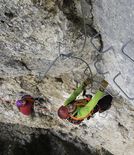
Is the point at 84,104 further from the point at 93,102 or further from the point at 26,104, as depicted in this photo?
the point at 26,104

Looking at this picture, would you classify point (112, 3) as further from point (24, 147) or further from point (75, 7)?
point (24, 147)

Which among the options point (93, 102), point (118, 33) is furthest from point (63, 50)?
point (93, 102)

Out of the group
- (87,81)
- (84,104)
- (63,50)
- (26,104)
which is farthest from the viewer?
(26,104)

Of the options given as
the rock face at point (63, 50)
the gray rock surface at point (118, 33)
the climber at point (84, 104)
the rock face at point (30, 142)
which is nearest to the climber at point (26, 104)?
the rock face at point (63, 50)

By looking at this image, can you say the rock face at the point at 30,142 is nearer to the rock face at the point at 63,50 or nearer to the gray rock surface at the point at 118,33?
the rock face at the point at 63,50

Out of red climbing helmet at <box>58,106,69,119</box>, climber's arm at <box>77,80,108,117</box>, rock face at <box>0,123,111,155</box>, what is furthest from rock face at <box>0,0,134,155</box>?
rock face at <box>0,123,111,155</box>

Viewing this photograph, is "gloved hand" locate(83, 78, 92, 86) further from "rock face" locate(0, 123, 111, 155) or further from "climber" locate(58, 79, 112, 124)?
"rock face" locate(0, 123, 111, 155)
